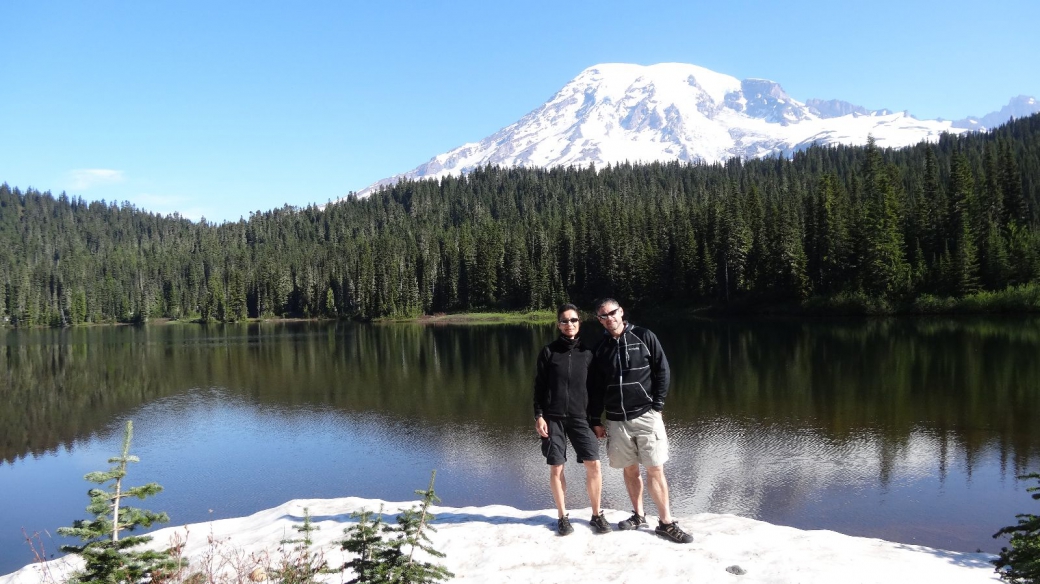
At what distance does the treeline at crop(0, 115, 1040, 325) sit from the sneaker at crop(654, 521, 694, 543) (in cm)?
6663

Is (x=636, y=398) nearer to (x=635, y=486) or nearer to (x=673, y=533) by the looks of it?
(x=635, y=486)

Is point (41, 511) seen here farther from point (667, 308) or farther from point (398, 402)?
point (667, 308)

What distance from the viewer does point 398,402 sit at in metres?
28.2

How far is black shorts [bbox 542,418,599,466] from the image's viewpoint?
27.8ft

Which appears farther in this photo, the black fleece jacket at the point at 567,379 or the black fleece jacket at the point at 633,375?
the black fleece jacket at the point at 567,379

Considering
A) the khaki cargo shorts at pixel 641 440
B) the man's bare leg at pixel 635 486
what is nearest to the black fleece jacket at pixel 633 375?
the khaki cargo shorts at pixel 641 440

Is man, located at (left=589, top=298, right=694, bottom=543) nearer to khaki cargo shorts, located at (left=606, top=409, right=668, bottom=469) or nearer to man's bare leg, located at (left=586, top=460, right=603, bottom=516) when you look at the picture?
khaki cargo shorts, located at (left=606, top=409, right=668, bottom=469)

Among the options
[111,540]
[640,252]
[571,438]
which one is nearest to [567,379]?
[571,438]

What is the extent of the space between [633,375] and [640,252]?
90.2m

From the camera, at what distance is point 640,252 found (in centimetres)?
9650

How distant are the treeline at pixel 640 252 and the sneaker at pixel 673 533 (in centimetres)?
6663

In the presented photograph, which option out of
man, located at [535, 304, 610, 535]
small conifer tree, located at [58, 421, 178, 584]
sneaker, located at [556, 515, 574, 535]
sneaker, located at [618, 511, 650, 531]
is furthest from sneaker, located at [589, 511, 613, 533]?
small conifer tree, located at [58, 421, 178, 584]

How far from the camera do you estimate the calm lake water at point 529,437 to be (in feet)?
44.7

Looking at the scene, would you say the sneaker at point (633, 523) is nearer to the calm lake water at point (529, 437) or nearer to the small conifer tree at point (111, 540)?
the calm lake water at point (529, 437)
